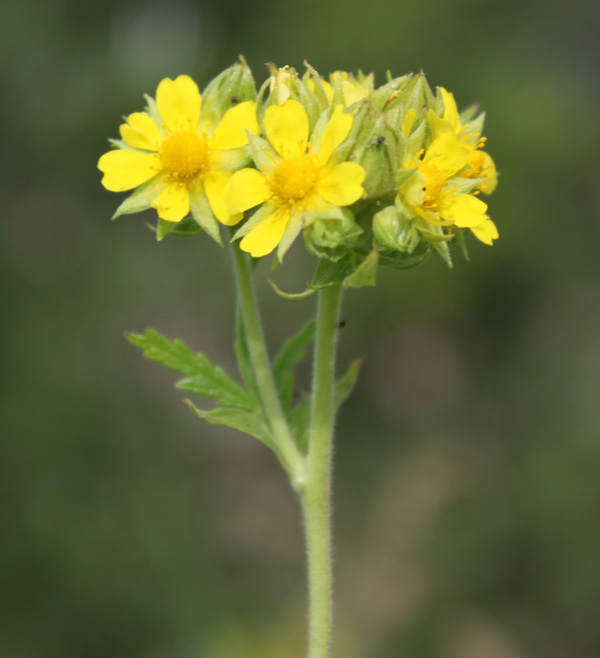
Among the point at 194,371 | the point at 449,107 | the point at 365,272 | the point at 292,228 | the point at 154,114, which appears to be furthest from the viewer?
the point at 194,371

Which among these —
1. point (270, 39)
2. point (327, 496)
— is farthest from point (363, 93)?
point (270, 39)

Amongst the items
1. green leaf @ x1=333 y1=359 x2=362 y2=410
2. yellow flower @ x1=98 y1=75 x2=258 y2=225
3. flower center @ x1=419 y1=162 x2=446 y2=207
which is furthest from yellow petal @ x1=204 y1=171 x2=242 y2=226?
green leaf @ x1=333 y1=359 x2=362 y2=410

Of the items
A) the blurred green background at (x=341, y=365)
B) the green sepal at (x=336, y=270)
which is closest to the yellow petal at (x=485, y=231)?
the green sepal at (x=336, y=270)

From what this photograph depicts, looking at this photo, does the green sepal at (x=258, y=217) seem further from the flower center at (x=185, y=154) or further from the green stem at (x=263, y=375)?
the flower center at (x=185, y=154)

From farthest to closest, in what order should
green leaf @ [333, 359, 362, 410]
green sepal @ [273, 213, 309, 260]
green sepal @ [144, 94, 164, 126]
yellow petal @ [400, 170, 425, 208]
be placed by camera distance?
green leaf @ [333, 359, 362, 410]
green sepal @ [144, 94, 164, 126]
green sepal @ [273, 213, 309, 260]
yellow petal @ [400, 170, 425, 208]

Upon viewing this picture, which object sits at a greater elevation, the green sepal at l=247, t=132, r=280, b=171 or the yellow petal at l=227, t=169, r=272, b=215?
the green sepal at l=247, t=132, r=280, b=171

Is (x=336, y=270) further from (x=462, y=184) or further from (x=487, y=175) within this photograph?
(x=487, y=175)

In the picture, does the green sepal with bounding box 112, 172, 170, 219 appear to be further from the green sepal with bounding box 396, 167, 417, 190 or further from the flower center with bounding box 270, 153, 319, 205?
the green sepal with bounding box 396, 167, 417, 190

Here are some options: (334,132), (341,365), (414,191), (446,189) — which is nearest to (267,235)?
(334,132)
